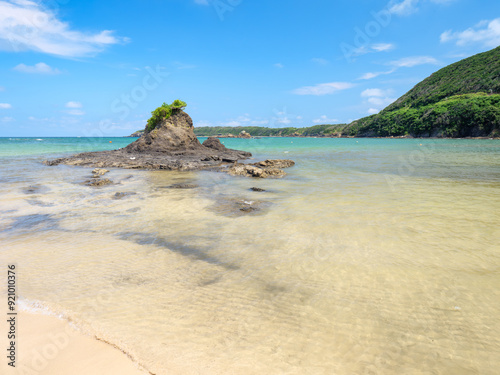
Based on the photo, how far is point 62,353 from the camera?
315 centimetres

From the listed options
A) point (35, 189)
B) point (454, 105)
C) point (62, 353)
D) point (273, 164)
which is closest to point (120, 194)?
point (35, 189)

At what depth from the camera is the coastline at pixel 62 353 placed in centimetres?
291

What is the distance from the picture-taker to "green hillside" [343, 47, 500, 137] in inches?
3164

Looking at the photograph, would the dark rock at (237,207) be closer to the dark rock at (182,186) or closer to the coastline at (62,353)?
the dark rock at (182,186)

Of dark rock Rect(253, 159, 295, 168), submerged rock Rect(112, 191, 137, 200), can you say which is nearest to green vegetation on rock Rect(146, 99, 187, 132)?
dark rock Rect(253, 159, 295, 168)

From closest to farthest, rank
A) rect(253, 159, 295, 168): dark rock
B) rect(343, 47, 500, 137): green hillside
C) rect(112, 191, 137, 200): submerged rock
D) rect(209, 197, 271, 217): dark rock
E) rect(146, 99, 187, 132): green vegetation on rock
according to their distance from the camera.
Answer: rect(209, 197, 271, 217): dark rock
rect(112, 191, 137, 200): submerged rock
rect(253, 159, 295, 168): dark rock
rect(146, 99, 187, 132): green vegetation on rock
rect(343, 47, 500, 137): green hillside

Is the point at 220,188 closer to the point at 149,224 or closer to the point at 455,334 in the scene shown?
the point at 149,224

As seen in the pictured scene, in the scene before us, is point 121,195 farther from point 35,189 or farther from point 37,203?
point 35,189

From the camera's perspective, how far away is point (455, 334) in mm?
3584

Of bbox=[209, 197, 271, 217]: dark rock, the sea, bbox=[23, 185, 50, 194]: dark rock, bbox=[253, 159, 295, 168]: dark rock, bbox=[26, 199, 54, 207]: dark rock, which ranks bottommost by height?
the sea

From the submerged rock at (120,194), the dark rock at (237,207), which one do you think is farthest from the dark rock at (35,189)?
the dark rock at (237,207)

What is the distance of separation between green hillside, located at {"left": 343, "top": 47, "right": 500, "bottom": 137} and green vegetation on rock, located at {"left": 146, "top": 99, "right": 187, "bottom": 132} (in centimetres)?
8756

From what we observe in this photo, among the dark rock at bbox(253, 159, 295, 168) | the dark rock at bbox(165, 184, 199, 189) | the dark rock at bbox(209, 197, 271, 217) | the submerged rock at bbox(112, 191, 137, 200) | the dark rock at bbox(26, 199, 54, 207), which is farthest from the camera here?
the dark rock at bbox(253, 159, 295, 168)

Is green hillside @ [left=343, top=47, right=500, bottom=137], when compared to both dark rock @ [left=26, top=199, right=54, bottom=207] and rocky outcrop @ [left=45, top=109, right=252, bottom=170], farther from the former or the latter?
dark rock @ [left=26, top=199, right=54, bottom=207]
